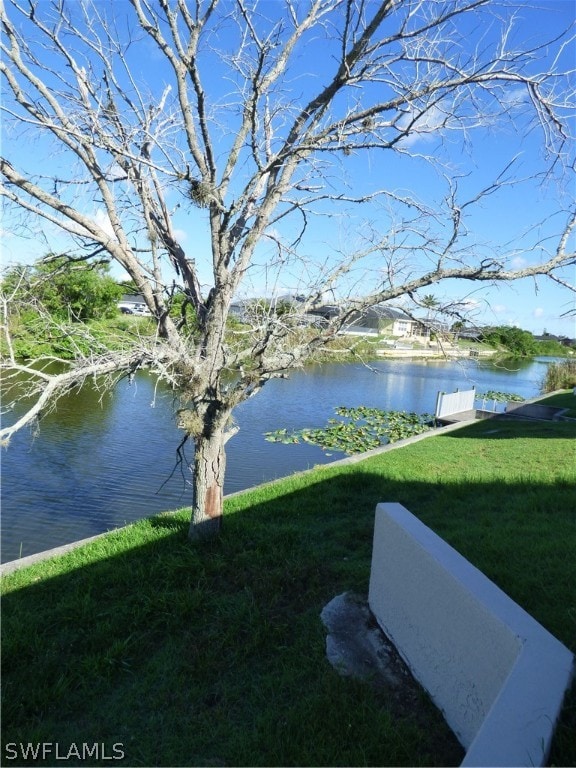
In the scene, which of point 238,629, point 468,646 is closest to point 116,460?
point 238,629

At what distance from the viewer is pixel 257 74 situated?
166 inches

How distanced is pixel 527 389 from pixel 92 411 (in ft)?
82.7

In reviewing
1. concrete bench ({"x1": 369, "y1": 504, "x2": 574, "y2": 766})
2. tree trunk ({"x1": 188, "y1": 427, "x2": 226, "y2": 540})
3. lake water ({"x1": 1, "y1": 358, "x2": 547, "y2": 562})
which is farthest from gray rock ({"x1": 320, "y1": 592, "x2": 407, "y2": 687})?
lake water ({"x1": 1, "y1": 358, "x2": 547, "y2": 562})

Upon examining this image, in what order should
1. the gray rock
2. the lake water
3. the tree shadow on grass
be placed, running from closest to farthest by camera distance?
the tree shadow on grass, the gray rock, the lake water

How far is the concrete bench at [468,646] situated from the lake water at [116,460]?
184 centimetres

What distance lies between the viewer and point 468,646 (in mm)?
2488

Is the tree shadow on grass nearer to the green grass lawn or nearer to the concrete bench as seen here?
the green grass lawn

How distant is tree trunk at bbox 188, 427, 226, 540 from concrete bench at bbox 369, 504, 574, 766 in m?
1.81

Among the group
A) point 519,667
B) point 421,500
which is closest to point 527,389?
point 421,500

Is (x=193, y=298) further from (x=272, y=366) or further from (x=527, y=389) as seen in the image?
(x=527, y=389)

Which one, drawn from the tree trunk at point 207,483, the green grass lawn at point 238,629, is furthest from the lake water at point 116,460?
the green grass lawn at point 238,629

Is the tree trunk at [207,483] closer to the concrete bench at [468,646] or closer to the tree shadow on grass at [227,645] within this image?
the tree shadow on grass at [227,645]

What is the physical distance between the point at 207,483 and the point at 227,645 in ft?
5.27

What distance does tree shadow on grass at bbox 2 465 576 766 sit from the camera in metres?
2.65
